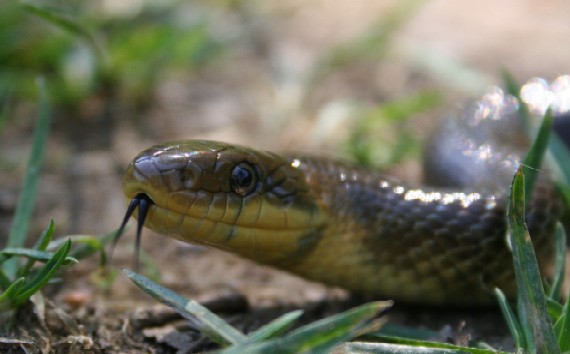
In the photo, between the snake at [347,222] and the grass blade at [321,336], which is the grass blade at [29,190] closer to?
the snake at [347,222]

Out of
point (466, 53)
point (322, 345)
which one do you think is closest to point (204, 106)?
Result: point (466, 53)

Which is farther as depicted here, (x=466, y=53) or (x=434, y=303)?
(x=466, y=53)

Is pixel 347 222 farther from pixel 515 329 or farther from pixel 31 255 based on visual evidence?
pixel 31 255

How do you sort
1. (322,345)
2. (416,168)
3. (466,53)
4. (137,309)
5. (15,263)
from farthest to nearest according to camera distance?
1. (466,53)
2. (416,168)
3. (137,309)
4. (15,263)
5. (322,345)

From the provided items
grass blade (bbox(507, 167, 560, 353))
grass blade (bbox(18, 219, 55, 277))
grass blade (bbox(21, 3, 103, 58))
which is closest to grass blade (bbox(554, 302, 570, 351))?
grass blade (bbox(507, 167, 560, 353))

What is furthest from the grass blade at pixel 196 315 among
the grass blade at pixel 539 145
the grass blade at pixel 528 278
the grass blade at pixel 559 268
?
the grass blade at pixel 539 145

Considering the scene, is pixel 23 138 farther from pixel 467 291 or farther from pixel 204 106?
pixel 467 291

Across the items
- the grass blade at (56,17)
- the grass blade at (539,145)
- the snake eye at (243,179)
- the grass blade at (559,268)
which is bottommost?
the grass blade at (559,268)

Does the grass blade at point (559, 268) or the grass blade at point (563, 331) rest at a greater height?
the grass blade at point (559, 268)
